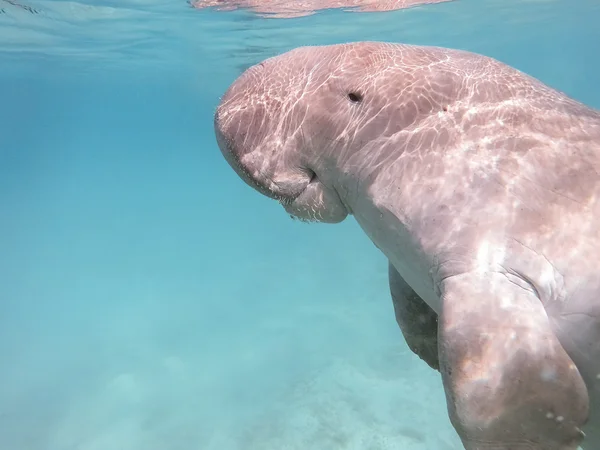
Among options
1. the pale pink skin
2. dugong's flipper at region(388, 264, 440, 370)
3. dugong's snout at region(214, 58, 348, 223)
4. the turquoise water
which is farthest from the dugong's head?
the pale pink skin

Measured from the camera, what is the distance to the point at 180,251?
30.6 metres

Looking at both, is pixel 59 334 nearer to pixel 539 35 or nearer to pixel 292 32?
pixel 292 32

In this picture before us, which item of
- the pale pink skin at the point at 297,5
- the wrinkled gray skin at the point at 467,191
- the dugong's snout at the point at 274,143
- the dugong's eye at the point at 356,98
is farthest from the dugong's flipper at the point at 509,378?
the pale pink skin at the point at 297,5

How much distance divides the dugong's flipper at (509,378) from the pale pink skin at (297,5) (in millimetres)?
16513

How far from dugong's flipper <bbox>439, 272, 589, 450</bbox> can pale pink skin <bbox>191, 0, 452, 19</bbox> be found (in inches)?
650

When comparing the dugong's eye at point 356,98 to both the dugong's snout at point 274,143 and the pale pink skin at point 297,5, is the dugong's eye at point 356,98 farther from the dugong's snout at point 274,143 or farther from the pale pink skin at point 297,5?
the pale pink skin at point 297,5

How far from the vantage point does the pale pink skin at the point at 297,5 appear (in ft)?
54.0

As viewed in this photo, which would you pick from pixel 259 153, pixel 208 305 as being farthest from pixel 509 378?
pixel 208 305

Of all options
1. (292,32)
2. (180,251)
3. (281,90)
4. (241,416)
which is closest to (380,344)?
(241,416)

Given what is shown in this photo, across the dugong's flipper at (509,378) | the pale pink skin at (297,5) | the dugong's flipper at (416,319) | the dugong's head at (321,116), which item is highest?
the dugong's head at (321,116)

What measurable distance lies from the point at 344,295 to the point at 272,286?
364 cm

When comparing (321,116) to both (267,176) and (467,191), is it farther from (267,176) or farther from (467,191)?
(467,191)

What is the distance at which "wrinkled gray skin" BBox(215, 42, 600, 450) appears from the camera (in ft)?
5.57

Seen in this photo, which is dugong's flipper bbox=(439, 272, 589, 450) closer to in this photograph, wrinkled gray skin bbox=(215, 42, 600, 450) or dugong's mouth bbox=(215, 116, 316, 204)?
wrinkled gray skin bbox=(215, 42, 600, 450)
